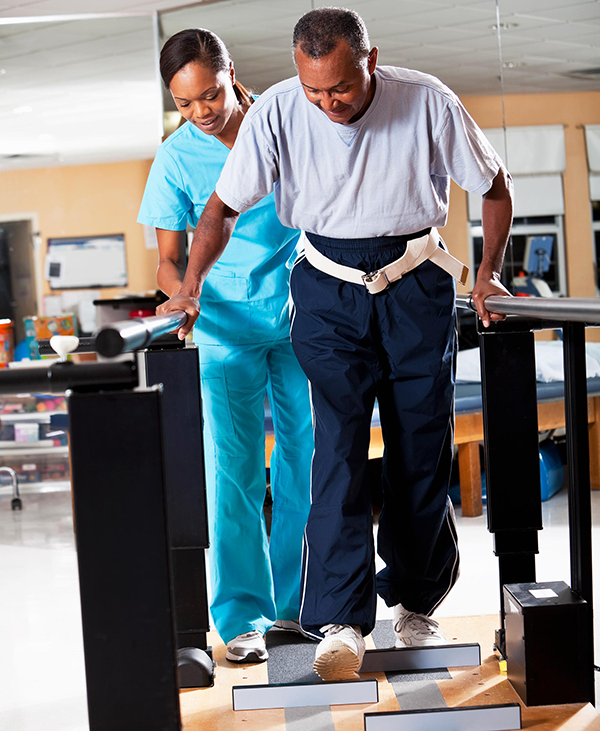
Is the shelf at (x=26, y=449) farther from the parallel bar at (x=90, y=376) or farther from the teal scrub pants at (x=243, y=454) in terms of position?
the parallel bar at (x=90, y=376)

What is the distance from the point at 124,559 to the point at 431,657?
1168 millimetres

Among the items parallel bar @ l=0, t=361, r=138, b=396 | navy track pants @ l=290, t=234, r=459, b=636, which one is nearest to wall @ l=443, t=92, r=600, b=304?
navy track pants @ l=290, t=234, r=459, b=636

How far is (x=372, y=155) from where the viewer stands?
163cm

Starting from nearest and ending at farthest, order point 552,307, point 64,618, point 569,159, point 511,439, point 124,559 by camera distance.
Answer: point 124,559, point 552,307, point 511,439, point 64,618, point 569,159

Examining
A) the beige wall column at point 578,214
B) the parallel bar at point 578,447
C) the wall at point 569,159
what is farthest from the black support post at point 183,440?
the beige wall column at point 578,214

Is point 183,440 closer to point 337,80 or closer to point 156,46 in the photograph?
point 337,80

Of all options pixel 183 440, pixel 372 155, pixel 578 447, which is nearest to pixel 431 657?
pixel 578 447

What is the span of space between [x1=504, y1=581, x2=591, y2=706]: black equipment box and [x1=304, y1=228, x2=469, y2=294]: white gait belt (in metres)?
0.66

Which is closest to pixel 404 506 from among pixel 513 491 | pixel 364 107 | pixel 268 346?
pixel 513 491

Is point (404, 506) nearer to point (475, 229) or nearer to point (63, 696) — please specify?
point (63, 696)

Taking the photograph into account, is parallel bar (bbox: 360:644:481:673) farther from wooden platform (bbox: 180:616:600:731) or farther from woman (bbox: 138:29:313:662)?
woman (bbox: 138:29:313:662)

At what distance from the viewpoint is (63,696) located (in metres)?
2.07

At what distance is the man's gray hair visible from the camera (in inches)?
57.0

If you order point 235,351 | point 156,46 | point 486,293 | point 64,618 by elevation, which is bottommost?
point 64,618
